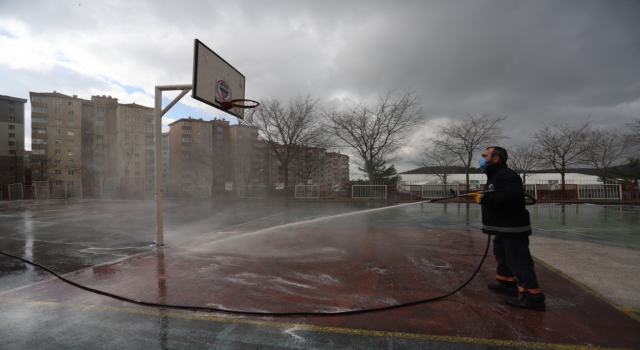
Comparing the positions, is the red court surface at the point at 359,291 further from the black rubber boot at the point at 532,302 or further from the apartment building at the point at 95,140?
the apartment building at the point at 95,140

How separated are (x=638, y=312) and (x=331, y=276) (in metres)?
3.24

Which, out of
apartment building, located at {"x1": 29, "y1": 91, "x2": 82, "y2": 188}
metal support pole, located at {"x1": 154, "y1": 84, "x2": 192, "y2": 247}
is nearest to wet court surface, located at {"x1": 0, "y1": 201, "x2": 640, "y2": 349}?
metal support pole, located at {"x1": 154, "y1": 84, "x2": 192, "y2": 247}

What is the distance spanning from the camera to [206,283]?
3939mm

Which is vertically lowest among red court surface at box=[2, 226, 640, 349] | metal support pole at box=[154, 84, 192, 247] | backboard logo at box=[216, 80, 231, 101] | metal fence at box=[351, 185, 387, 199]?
Result: red court surface at box=[2, 226, 640, 349]

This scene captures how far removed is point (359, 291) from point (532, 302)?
178cm

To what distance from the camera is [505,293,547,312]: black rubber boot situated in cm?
305

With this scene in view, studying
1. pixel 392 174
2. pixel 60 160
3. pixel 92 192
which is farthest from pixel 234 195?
pixel 60 160

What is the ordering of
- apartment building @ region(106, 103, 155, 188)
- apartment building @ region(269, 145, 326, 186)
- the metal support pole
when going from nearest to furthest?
the metal support pole → apartment building @ region(106, 103, 155, 188) → apartment building @ region(269, 145, 326, 186)

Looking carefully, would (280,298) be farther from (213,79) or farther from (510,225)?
(213,79)

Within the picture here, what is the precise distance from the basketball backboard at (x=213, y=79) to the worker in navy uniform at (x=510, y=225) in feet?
17.8

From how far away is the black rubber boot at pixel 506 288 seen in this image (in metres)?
3.49

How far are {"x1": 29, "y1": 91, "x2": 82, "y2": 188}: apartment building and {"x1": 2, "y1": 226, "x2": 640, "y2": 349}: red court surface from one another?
29248 mm

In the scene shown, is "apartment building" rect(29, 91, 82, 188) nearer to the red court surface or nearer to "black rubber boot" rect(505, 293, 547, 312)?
the red court surface

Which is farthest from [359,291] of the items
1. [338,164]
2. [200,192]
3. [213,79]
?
[338,164]
